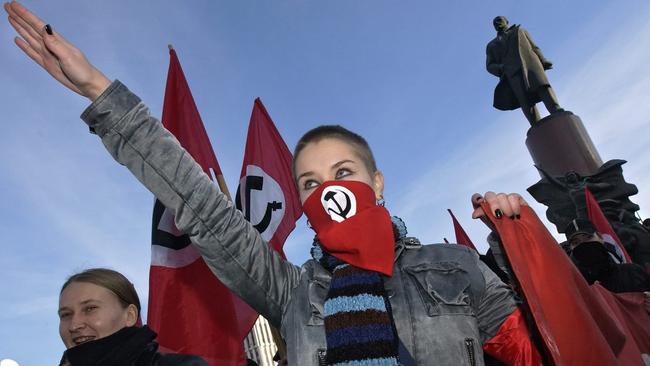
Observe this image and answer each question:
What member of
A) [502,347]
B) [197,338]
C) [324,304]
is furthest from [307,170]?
[197,338]

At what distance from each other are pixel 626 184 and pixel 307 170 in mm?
11795

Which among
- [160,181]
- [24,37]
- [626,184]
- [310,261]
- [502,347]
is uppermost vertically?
[626,184]

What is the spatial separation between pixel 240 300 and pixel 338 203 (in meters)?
2.66

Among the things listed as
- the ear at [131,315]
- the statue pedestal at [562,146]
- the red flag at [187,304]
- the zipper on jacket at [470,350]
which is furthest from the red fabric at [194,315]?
the statue pedestal at [562,146]

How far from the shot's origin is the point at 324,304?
1582 millimetres

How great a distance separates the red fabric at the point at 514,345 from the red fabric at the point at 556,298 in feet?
0.23

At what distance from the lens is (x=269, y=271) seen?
1647 mm

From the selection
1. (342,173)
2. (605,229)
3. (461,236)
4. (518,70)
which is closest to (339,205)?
(342,173)

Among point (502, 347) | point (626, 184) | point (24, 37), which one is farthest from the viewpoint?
point (626, 184)

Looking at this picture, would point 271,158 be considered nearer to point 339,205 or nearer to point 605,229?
point 339,205

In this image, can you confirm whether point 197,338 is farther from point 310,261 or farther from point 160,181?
point 160,181

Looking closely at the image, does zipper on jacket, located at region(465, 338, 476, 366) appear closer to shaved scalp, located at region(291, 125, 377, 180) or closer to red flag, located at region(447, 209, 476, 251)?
shaved scalp, located at region(291, 125, 377, 180)

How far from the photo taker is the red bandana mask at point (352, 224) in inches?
62.2

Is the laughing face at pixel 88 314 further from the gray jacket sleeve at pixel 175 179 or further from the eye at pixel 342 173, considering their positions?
the eye at pixel 342 173
